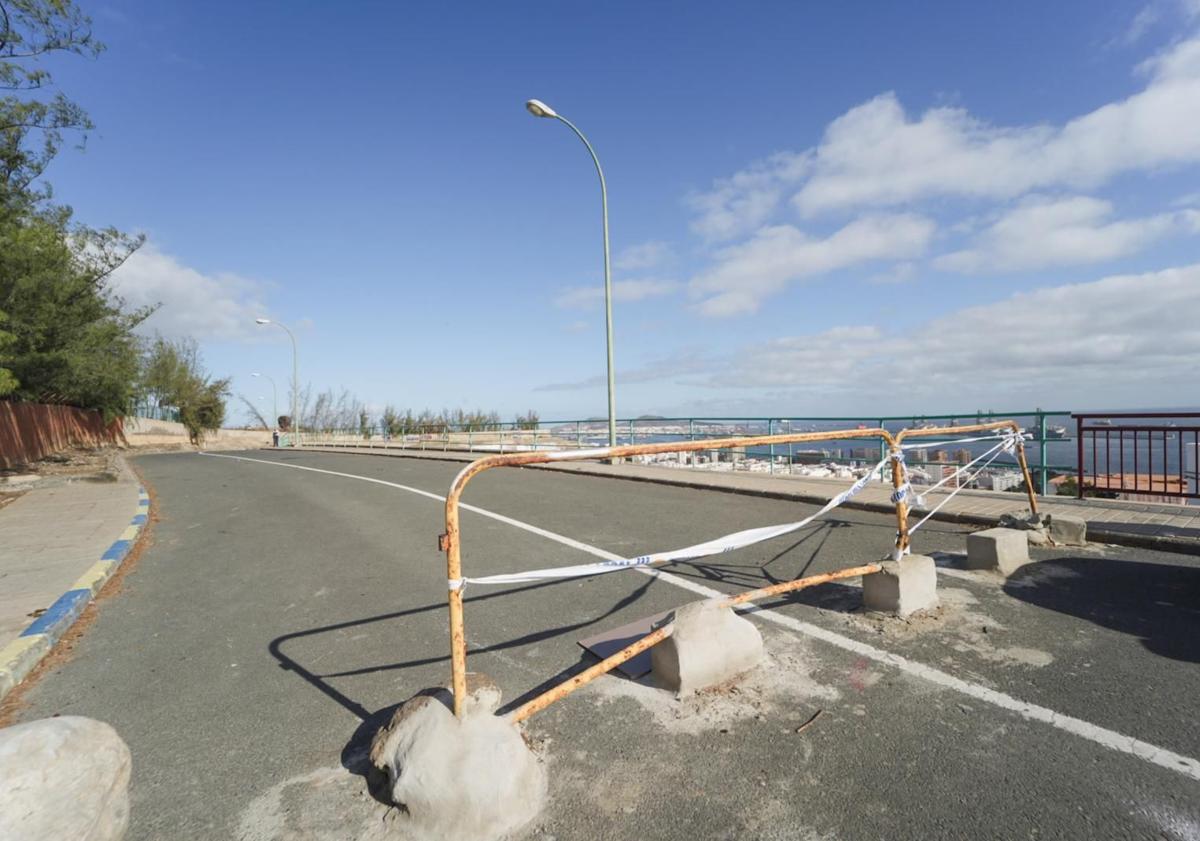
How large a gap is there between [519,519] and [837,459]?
7217 millimetres

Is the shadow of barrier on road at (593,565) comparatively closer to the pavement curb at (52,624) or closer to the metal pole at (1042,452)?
the pavement curb at (52,624)

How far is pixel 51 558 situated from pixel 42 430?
2675 cm

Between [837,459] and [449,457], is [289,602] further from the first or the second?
[449,457]

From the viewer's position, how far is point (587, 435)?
21.5 meters

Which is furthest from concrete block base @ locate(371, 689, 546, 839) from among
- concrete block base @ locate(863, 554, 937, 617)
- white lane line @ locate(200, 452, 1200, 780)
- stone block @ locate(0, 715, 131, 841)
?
concrete block base @ locate(863, 554, 937, 617)

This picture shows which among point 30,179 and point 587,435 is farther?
point 587,435

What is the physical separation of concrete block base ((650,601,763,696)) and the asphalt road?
11 centimetres

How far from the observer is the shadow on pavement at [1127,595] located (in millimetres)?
3680

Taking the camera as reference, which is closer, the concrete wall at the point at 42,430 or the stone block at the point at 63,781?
the stone block at the point at 63,781

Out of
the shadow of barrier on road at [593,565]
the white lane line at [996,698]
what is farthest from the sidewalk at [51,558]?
the white lane line at [996,698]

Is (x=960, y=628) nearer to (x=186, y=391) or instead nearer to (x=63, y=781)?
(x=63, y=781)

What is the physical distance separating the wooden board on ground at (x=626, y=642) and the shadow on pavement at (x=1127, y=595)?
9.81 feet

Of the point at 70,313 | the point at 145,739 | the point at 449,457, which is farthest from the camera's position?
the point at 449,457

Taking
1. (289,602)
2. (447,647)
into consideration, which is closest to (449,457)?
(289,602)
